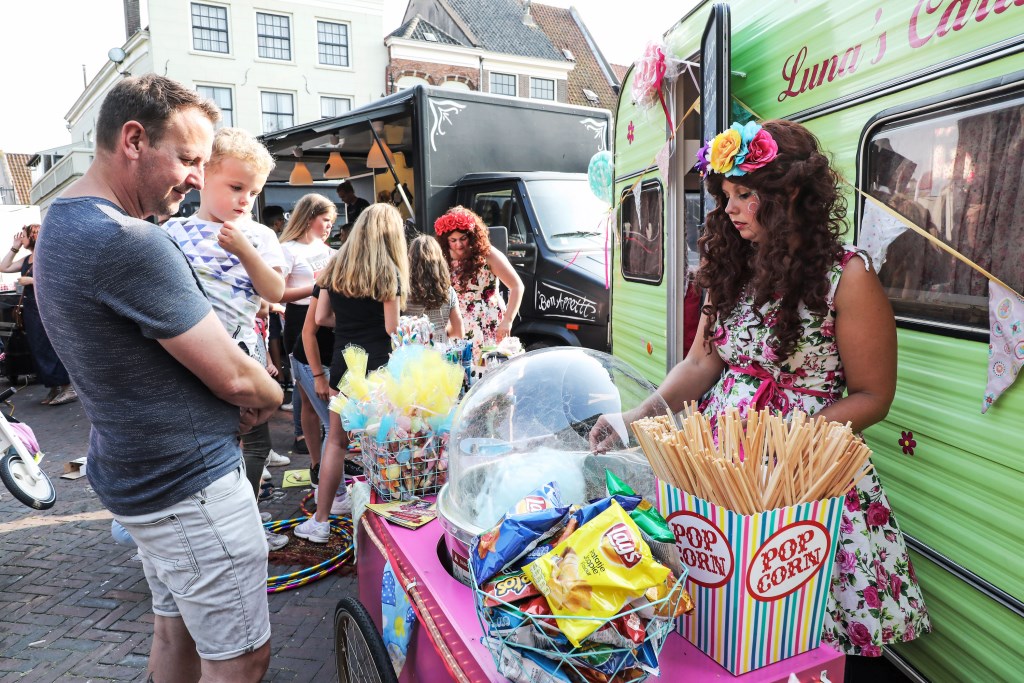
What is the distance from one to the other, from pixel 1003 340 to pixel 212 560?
7.31 feet

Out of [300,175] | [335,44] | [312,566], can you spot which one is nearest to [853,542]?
[312,566]

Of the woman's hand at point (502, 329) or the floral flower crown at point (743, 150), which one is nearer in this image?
the floral flower crown at point (743, 150)

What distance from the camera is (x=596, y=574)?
944mm

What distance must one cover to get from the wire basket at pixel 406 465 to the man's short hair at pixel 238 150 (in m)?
1.42

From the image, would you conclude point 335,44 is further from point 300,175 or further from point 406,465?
point 406,465

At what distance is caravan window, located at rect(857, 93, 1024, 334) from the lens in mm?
1708

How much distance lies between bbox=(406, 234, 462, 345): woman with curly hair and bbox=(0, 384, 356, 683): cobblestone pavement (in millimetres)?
1733

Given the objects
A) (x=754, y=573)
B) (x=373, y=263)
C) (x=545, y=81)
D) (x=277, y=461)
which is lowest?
(x=277, y=461)

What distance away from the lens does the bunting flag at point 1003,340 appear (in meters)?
1.66

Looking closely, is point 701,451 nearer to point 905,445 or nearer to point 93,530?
point 905,445

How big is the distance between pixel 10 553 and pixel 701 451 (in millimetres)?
5099

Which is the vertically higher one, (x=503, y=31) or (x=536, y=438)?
(x=503, y=31)

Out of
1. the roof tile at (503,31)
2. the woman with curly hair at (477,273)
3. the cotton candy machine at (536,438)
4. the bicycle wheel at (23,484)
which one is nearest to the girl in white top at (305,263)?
the woman with curly hair at (477,273)

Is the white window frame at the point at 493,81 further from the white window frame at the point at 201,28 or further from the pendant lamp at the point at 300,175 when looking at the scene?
the pendant lamp at the point at 300,175
